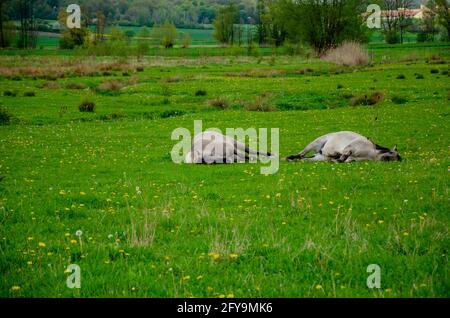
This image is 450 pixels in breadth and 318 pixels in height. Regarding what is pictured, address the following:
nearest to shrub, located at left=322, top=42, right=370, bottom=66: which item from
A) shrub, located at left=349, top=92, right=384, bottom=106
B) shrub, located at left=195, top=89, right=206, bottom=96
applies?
shrub, located at left=195, top=89, right=206, bottom=96

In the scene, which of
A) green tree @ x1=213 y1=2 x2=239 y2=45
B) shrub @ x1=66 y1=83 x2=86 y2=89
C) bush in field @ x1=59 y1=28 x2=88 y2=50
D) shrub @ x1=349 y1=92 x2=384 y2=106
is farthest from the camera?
green tree @ x1=213 y1=2 x2=239 y2=45

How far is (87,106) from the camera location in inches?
1325

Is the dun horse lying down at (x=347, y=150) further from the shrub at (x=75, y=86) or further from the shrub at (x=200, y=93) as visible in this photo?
the shrub at (x=75, y=86)

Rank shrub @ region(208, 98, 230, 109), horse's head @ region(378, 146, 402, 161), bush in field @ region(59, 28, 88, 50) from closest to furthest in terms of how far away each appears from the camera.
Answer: horse's head @ region(378, 146, 402, 161) < shrub @ region(208, 98, 230, 109) < bush in field @ region(59, 28, 88, 50)

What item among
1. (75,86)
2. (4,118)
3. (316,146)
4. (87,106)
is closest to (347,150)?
(316,146)

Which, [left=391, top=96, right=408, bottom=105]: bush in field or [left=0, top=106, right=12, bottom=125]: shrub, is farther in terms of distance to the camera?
[left=391, top=96, right=408, bottom=105]: bush in field

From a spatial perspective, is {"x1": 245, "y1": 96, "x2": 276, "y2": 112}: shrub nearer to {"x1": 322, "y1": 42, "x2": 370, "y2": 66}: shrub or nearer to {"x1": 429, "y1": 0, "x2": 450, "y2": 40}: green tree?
{"x1": 322, "y1": 42, "x2": 370, "y2": 66}: shrub

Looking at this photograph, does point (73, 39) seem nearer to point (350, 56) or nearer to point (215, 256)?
point (350, 56)

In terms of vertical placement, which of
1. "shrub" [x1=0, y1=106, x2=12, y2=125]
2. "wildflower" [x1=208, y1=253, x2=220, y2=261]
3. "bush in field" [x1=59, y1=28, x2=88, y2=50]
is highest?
"bush in field" [x1=59, y1=28, x2=88, y2=50]

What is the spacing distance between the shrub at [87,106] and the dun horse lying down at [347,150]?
2077 cm

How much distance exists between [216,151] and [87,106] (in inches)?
779

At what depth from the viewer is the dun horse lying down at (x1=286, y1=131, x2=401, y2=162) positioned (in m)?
15.8

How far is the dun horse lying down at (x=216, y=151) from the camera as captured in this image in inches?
643

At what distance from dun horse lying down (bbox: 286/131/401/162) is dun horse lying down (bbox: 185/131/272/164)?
1537mm
